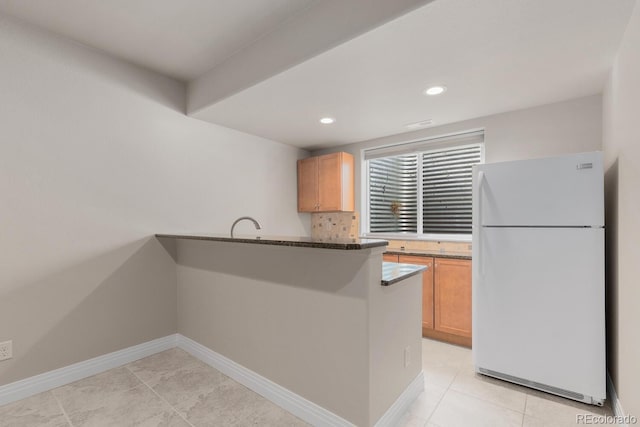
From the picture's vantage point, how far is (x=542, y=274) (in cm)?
215

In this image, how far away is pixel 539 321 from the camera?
2.15 metres

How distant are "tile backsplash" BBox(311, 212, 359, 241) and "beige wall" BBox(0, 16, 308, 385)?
167 centimetres

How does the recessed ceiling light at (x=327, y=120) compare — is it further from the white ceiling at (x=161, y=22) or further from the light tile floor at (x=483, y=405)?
the light tile floor at (x=483, y=405)

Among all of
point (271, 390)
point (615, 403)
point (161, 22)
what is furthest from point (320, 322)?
point (161, 22)

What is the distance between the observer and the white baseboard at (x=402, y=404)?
1755 mm

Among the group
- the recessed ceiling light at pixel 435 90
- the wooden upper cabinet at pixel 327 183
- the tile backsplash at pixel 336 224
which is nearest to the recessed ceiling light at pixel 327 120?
the wooden upper cabinet at pixel 327 183

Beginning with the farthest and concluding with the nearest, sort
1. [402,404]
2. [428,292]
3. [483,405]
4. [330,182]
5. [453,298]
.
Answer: [330,182] → [428,292] → [453,298] → [483,405] → [402,404]

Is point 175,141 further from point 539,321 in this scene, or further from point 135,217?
point 539,321

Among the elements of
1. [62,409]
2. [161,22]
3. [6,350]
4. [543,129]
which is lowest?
[62,409]

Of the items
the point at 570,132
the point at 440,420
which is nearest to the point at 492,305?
the point at 440,420

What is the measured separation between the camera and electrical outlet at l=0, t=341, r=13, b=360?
2.09 m

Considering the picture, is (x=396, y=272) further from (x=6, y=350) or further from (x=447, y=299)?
(x=6, y=350)

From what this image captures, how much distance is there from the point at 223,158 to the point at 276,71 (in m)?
1.50

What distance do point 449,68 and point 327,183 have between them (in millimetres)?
2250
